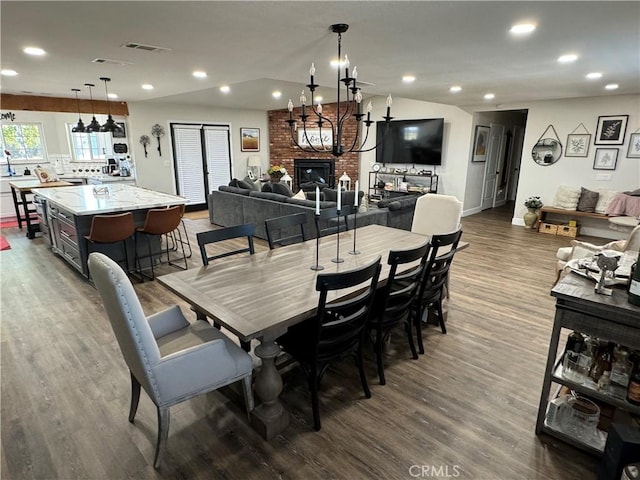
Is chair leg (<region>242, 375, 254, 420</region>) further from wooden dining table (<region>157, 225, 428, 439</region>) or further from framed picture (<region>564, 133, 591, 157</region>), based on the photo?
framed picture (<region>564, 133, 591, 157</region>)

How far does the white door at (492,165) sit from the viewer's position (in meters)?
8.58

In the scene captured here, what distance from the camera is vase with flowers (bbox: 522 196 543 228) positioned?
6902 millimetres

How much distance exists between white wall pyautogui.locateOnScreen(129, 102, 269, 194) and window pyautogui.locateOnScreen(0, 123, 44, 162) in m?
2.44

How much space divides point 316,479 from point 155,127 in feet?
27.0

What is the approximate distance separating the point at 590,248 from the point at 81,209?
17.5 feet

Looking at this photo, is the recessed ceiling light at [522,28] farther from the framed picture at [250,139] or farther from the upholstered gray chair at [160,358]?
the framed picture at [250,139]

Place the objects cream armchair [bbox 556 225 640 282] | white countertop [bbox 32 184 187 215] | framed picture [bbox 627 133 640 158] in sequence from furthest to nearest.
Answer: framed picture [bbox 627 133 640 158]
white countertop [bbox 32 184 187 215]
cream armchair [bbox 556 225 640 282]

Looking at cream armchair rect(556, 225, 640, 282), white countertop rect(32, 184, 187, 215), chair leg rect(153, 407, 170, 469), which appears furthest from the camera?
white countertop rect(32, 184, 187, 215)

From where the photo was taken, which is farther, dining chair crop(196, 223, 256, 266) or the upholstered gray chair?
dining chair crop(196, 223, 256, 266)

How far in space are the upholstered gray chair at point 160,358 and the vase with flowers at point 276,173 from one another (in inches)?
308

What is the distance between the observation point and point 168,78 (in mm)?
4672

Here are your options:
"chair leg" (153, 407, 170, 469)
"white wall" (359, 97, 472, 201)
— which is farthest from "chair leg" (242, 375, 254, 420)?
"white wall" (359, 97, 472, 201)

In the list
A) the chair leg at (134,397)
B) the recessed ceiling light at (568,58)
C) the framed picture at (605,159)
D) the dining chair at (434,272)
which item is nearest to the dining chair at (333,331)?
the dining chair at (434,272)

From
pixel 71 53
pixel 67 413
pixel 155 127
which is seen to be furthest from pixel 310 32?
pixel 155 127
